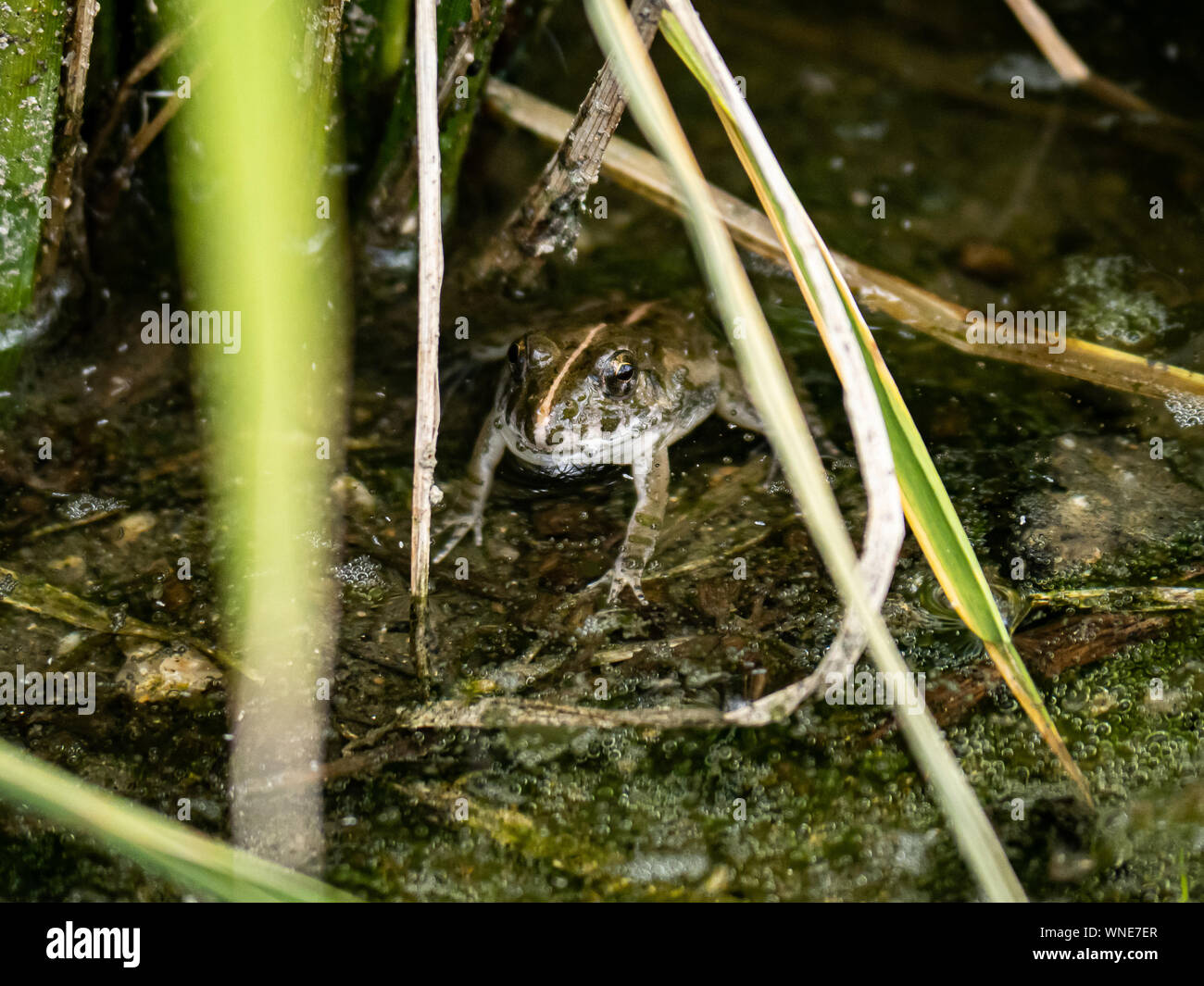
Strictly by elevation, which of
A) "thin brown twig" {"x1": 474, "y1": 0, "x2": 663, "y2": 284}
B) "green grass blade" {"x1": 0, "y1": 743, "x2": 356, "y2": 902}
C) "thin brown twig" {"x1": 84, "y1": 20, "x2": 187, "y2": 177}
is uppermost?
"thin brown twig" {"x1": 84, "y1": 20, "x2": 187, "y2": 177}

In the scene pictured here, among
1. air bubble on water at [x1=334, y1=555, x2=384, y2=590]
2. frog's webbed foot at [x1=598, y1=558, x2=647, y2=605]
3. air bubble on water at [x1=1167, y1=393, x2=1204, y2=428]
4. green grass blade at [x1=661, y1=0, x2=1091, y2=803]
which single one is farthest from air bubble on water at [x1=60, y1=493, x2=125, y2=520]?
air bubble on water at [x1=1167, y1=393, x2=1204, y2=428]

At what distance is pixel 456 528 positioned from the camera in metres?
3.18

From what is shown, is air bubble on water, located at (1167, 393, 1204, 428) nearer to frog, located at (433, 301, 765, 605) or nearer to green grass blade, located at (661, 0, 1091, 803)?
frog, located at (433, 301, 765, 605)

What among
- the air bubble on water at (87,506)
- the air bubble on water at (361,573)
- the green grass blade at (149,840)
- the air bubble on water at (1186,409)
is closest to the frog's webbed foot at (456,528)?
the air bubble on water at (361,573)

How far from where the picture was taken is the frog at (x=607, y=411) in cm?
306

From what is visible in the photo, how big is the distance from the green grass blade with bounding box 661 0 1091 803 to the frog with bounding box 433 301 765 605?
3.28ft

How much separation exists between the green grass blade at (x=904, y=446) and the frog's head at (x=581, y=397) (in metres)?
1.13

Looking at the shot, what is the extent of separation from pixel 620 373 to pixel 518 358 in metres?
0.34

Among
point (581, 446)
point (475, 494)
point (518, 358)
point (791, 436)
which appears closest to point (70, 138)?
point (518, 358)

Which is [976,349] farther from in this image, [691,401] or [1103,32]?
[1103,32]

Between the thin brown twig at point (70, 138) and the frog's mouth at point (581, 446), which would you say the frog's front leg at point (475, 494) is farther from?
the thin brown twig at point (70, 138)

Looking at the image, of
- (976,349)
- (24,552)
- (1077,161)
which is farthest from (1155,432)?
(24,552)

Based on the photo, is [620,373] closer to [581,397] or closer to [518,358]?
[581,397]

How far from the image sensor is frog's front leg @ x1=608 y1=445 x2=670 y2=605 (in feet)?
9.33
